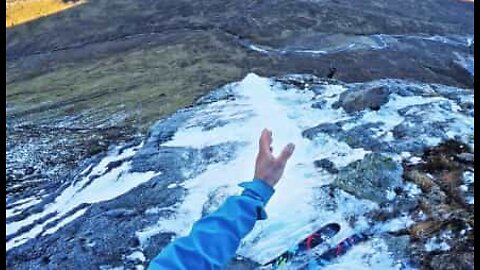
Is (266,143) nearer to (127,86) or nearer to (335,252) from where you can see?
(335,252)

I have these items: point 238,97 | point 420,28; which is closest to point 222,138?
point 238,97

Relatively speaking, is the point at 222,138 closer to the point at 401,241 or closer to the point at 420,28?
the point at 401,241

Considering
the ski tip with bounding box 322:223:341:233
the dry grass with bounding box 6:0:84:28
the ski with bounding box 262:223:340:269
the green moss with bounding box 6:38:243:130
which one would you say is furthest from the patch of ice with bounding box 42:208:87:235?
the dry grass with bounding box 6:0:84:28

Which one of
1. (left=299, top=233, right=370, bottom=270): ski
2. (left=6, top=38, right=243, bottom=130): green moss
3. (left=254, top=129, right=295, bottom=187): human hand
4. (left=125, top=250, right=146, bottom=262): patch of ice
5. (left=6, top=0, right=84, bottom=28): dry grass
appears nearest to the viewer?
(left=254, top=129, right=295, bottom=187): human hand

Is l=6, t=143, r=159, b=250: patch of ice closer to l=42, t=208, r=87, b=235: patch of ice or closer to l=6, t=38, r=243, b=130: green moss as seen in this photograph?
l=42, t=208, r=87, b=235: patch of ice

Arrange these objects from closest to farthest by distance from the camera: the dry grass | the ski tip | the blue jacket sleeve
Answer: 1. the blue jacket sleeve
2. the ski tip
3. the dry grass
